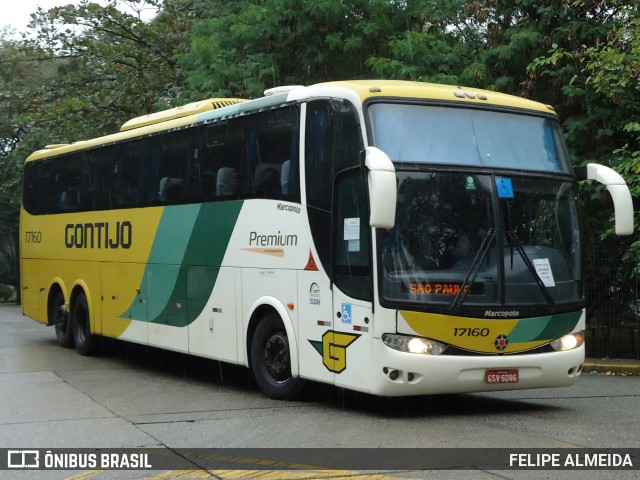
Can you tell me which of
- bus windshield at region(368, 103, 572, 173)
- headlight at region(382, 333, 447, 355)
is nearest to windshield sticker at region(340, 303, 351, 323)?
headlight at region(382, 333, 447, 355)

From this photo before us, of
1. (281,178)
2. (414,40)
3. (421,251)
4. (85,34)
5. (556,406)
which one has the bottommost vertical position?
(556,406)

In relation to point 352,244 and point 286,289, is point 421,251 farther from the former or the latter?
point 286,289

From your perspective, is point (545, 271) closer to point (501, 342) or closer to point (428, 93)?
point (501, 342)

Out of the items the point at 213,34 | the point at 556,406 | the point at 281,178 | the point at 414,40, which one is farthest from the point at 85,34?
the point at 556,406

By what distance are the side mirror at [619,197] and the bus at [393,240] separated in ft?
0.07

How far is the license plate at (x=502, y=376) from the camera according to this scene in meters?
10.6

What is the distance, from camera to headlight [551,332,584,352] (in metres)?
11.1

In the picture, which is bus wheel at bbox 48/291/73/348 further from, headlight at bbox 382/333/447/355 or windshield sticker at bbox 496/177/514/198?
windshield sticker at bbox 496/177/514/198

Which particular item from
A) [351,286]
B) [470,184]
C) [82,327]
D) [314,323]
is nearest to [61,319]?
[82,327]

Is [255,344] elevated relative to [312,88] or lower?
lower

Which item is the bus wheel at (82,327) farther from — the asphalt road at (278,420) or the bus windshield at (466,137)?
the bus windshield at (466,137)

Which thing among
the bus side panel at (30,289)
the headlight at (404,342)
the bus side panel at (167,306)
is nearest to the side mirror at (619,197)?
the headlight at (404,342)

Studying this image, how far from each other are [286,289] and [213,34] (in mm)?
12085

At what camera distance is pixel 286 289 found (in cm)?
1190
